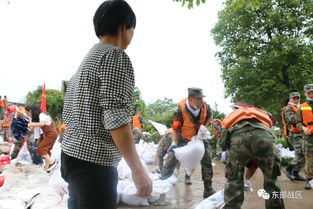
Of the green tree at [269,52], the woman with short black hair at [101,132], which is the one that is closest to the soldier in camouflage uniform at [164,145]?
the woman with short black hair at [101,132]

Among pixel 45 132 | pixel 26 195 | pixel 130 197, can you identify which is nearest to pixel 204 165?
pixel 130 197

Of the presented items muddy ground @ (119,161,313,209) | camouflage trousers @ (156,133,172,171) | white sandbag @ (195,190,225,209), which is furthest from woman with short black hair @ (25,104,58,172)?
white sandbag @ (195,190,225,209)

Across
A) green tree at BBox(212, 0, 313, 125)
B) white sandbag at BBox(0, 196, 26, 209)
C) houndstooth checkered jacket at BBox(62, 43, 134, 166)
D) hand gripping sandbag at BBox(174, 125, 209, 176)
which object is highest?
Result: green tree at BBox(212, 0, 313, 125)

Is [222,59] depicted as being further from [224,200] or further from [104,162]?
[104,162]

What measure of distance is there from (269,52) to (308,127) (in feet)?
37.0

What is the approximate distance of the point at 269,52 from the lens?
15.5m

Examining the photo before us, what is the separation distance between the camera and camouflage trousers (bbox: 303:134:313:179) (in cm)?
500

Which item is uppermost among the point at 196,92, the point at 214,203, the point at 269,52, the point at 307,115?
the point at 269,52

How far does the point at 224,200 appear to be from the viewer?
325 cm

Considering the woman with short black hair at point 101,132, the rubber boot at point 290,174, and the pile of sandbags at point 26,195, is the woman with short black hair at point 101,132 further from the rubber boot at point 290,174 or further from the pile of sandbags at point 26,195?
the rubber boot at point 290,174

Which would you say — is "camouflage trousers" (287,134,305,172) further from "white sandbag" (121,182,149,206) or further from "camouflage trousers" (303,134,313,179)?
"white sandbag" (121,182,149,206)

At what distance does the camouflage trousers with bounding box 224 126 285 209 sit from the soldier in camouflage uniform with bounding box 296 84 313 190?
2.28m

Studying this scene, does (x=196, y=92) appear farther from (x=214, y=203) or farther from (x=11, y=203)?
(x=11, y=203)

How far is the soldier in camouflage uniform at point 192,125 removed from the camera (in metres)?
4.82
